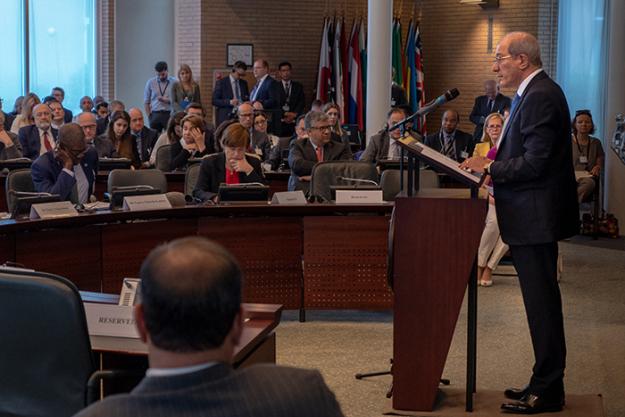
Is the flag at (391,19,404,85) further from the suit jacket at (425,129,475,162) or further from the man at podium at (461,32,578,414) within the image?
the man at podium at (461,32,578,414)

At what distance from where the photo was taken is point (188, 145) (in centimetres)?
1005

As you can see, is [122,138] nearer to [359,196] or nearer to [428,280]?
[359,196]

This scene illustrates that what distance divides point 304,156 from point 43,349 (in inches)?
248

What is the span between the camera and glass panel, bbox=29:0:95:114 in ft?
53.6

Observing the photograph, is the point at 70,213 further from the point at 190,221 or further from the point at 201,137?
the point at 201,137

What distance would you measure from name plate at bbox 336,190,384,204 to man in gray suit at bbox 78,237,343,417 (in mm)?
5497

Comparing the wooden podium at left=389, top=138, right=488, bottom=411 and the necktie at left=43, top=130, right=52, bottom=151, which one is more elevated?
the necktie at left=43, top=130, right=52, bottom=151

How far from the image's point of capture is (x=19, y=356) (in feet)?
10.1

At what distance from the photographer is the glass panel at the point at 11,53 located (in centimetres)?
1588

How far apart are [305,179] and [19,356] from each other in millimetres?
6188

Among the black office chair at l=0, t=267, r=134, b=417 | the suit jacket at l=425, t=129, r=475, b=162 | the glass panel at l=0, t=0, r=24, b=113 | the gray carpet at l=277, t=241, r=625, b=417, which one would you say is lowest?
the gray carpet at l=277, t=241, r=625, b=417

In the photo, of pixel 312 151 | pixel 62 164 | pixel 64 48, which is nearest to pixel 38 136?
pixel 312 151

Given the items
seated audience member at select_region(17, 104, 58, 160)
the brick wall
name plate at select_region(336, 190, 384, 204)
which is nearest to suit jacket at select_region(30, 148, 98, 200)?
name plate at select_region(336, 190, 384, 204)

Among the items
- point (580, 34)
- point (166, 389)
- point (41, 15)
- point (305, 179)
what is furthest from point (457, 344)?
point (41, 15)
